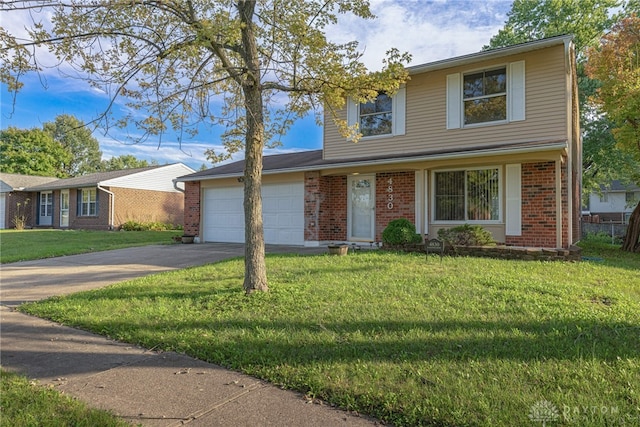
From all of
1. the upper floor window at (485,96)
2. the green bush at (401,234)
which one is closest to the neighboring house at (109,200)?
the green bush at (401,234)

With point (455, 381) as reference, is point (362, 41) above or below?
above

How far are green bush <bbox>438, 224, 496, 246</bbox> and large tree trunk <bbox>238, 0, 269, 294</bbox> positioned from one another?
A: 5.83 meters

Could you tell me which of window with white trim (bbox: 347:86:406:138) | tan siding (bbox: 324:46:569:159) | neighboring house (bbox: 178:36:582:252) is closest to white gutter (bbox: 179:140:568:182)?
neighboring house (bbox: 178:36:582:252)

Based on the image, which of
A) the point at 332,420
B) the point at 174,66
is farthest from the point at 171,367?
the point at 174,66

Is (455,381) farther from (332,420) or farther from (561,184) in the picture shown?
(561,184)

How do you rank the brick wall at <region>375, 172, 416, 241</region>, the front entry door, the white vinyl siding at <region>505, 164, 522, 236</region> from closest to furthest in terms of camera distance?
1. the white vinyl siding at <region>505, 164, 522, 236</region>
2. the brick wall at <region>375, 172, 416, 241</region>
3. the front entry door

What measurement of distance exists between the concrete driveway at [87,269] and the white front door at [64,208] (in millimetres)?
16800

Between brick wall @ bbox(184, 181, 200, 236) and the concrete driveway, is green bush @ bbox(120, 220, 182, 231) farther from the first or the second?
the concrete driveway

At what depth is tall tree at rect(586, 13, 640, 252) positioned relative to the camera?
12.2m

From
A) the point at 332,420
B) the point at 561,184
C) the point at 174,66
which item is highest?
the point at 174,66

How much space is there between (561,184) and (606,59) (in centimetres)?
648

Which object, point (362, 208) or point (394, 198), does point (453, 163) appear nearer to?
point (394, 198)

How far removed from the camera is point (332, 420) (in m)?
2.65

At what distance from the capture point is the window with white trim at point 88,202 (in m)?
24.2
